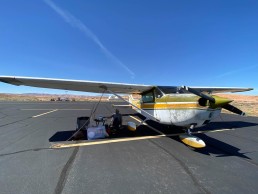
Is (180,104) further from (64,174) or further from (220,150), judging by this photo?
(64,174)

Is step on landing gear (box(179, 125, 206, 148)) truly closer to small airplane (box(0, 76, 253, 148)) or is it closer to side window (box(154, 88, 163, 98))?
small airplane (box(0, 76, 253, 148))

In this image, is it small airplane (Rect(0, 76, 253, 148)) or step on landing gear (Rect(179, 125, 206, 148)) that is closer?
small airplane (Rect(0, 76, 253, 148))

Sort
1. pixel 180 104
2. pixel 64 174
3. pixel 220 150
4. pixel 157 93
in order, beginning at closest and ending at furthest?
pixel 64 174
pixel 220 150
pixel 180 104
pixel 157 93

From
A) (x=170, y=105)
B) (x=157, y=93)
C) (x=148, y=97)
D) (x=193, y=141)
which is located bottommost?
(x=193, y=141)

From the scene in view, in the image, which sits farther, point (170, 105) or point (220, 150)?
point (170, 105)

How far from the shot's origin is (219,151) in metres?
5.00

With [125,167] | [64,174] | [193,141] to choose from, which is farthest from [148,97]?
[64,174]

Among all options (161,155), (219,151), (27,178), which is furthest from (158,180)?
(219,151)

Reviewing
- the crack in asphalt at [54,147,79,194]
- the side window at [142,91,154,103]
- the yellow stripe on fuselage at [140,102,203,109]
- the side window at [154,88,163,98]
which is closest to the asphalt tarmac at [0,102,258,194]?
the crack in asphalt at [54,147,79,194]

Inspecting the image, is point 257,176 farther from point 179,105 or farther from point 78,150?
point 78,150

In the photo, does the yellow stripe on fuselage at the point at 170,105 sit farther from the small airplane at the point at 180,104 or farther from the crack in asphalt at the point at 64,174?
the crack in asphalt at the point at 64,174

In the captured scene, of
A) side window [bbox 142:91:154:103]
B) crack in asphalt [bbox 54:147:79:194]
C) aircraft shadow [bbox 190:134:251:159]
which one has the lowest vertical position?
aircraft shadow [bbox 190:134:251:159]

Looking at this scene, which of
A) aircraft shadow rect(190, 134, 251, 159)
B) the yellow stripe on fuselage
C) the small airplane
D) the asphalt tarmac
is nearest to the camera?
the asphalt tarmac

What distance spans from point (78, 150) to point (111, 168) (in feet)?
5.36
